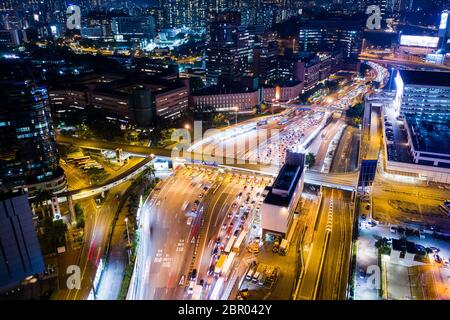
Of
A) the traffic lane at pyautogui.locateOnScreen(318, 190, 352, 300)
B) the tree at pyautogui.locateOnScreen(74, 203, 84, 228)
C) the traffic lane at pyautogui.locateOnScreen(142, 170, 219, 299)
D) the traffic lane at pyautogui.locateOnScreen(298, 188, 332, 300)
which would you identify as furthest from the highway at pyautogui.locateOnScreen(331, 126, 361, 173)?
the tree at pyautogui.locateOnScreen(74, 203, 84, 228)

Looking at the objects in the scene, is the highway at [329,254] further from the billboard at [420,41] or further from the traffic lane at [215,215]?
the billboard at [420,41]

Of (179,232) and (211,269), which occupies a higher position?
(179,232)

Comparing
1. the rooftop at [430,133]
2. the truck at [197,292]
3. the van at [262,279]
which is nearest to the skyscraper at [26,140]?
the truck at [197,292]

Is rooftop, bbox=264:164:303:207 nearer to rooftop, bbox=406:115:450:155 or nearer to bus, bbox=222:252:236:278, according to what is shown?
bus, bbox=222:252:236:278

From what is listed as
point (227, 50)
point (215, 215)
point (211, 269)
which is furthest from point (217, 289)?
point (227, 50)

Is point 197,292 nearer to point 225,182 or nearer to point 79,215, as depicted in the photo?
point 79,215
